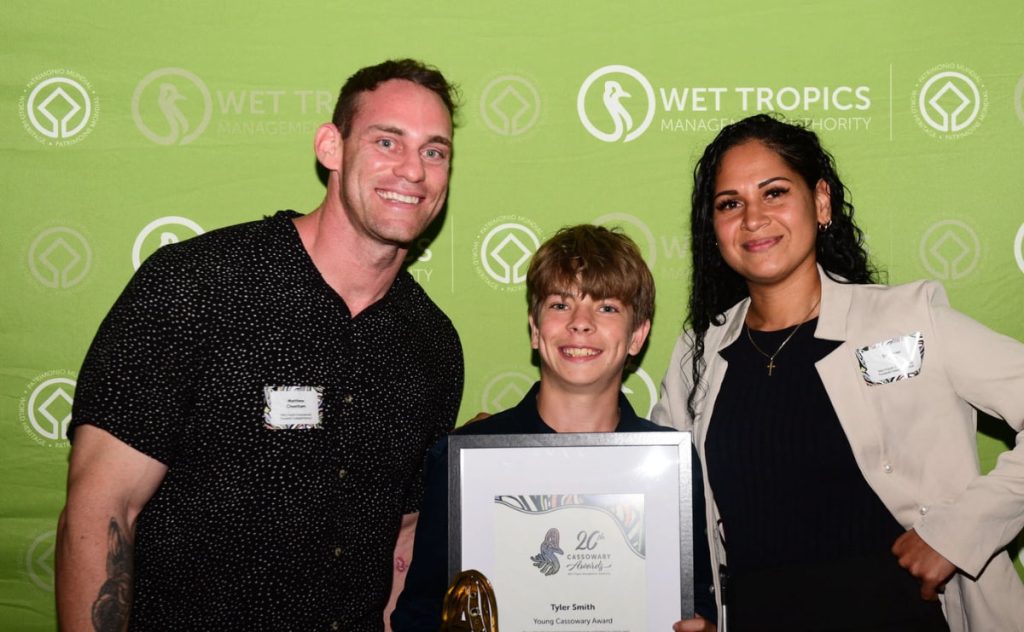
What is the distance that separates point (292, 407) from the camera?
1.94 metres

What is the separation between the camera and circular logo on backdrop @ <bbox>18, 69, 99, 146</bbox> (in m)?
2.69

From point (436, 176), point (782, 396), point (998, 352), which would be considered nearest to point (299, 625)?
point (436, 176)

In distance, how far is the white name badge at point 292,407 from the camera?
75.8 inches

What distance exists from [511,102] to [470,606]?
5.58ft

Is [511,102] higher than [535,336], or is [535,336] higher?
[511,102]

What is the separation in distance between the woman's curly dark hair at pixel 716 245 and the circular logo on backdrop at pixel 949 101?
1.53 ft

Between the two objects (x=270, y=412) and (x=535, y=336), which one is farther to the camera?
(x=535, y=336)

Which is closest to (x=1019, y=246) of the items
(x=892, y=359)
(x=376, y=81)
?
(x=892, y=359)

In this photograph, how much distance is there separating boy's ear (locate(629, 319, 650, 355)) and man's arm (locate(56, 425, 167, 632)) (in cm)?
121

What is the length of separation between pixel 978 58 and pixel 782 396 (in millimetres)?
1517

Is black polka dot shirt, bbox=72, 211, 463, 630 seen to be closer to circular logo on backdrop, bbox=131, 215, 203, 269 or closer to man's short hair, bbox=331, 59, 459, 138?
man's short hair, bbox=331, 59, 459, 138

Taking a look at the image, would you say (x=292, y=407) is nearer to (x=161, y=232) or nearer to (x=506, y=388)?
(x=506, y=388)

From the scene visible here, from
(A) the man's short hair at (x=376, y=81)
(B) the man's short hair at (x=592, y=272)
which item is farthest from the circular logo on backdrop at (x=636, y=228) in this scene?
(A) the man's short hair at (x=376, y=81)

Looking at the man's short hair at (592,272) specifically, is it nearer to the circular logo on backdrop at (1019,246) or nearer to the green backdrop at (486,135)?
the green backdrop at (486,135)
